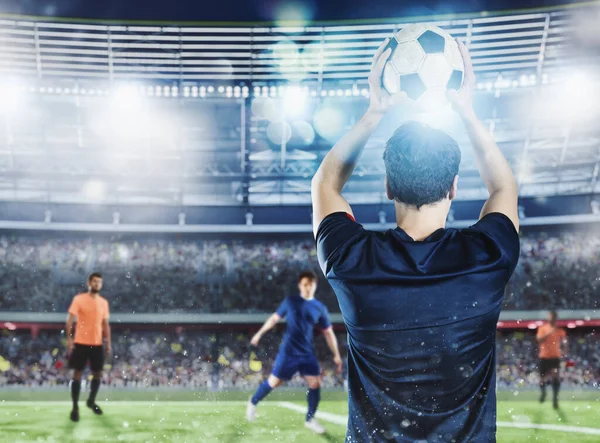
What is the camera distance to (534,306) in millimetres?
20422

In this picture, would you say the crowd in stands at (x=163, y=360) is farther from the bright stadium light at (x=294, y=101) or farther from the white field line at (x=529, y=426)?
the white field line at (x=529, y=426)

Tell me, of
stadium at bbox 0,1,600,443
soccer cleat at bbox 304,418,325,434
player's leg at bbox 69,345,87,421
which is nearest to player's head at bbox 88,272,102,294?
player's leg at bbox 69,345,87,421

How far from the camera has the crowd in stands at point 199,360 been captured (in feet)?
60.6

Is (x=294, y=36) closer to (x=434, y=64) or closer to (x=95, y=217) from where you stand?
(x=95, y=217)

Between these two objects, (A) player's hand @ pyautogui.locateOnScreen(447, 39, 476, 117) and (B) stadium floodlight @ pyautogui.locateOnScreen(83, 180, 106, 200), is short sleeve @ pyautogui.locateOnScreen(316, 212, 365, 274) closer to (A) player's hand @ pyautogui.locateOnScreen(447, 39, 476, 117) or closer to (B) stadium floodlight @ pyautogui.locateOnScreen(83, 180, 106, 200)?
(A) player's hand @ pyautogui.locateOnScreen(447, 39, 476, 117)

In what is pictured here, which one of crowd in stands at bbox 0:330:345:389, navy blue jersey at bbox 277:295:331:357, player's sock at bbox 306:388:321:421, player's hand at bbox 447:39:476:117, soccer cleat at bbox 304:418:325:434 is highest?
player's hand at bbox 447:39:476:117

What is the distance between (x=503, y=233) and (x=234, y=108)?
19.6 metres

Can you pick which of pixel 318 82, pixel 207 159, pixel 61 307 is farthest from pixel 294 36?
pixel 61 307

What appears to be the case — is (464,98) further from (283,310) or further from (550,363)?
(550,363)

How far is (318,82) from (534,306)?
10.5 m

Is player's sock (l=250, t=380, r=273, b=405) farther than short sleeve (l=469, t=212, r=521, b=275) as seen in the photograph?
Yes

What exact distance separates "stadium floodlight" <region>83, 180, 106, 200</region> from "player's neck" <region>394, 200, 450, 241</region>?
2092 centimetres

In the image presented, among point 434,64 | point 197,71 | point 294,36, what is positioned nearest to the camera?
point 434,64

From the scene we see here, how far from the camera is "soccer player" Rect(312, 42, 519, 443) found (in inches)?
55.9
